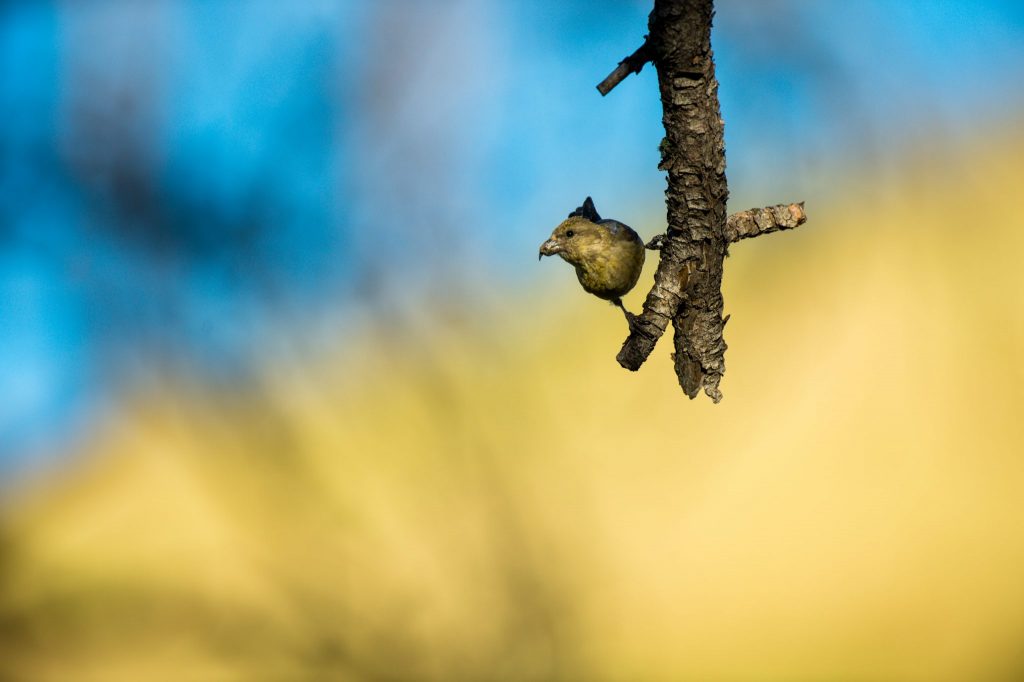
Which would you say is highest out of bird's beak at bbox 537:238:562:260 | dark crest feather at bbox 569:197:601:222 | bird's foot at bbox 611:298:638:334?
dark crest feather at bbox 569:197:601:222

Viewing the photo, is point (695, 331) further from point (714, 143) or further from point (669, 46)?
point (669, 46)

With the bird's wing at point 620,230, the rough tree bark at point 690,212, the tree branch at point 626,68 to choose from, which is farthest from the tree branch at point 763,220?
the tree branch at point 626,68

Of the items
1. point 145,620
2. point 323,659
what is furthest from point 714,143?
point 145,620

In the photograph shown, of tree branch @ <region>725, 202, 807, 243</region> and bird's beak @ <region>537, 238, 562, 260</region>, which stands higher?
bird's beak @ <region>537, 238, 562, 260</region>

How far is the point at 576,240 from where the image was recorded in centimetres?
97

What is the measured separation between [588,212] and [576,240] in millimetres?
54

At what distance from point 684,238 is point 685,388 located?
21 centimetres

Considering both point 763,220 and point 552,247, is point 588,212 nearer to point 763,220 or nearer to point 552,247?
point 552,247

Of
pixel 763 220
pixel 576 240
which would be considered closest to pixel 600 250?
pixel 576 240

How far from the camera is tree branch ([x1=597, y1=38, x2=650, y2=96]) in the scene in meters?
0.76

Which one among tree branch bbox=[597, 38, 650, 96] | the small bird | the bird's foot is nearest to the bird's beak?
the small bird

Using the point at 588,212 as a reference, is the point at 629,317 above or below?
below

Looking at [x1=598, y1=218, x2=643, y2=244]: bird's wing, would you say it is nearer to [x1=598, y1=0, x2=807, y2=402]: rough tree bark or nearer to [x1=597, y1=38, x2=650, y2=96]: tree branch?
[x1=598, y1=0, x2=807, y2=402]: rough tree bark

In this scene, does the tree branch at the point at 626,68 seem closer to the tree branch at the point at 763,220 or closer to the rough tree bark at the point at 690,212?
the rough tree bark at the point at 690,212
